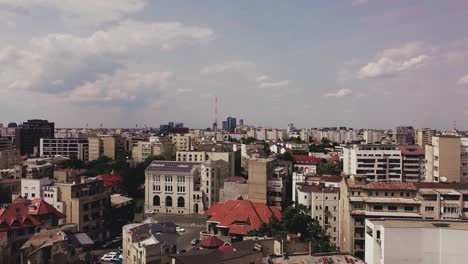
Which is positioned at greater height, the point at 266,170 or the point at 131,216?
the point at 266,170

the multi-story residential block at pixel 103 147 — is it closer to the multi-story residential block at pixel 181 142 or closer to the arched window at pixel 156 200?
the multi-story residential block at pixel 181 142

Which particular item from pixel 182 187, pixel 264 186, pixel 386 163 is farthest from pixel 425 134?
pixel 182 187

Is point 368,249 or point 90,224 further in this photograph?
point 90,224

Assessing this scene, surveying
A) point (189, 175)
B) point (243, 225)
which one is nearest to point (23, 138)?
point (189, 175)

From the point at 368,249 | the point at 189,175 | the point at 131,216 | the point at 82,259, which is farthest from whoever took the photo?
the point at 189,175

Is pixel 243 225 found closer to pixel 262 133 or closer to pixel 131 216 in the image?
pixel 131 216

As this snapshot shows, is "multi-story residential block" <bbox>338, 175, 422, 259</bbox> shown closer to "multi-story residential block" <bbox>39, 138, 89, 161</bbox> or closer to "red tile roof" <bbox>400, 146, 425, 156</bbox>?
"red tile roof" <bbox>400, 146, 425, 156</bbox>

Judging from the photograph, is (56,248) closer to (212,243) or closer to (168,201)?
(212,243)

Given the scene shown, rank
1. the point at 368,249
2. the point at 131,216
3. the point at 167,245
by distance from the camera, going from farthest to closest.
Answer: the point at 131,216 < the point at 167,245 < the point at 368,249
